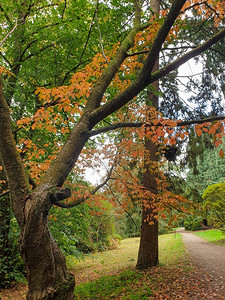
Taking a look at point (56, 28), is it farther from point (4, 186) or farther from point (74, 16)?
point (4, 186)

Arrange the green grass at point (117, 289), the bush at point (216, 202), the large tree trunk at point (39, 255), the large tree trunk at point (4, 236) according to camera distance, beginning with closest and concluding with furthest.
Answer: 1. the large tree trunk at point (39, 255)
2. the green grass at point (117, 289)
3. the large tree trunk at point (4, 236)
4. the bush at point (216, 202)

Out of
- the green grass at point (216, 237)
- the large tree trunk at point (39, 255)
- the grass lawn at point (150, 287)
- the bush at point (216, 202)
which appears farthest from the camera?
the green grass at point (216, 237)

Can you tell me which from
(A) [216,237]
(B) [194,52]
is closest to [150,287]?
(B) [194,52]

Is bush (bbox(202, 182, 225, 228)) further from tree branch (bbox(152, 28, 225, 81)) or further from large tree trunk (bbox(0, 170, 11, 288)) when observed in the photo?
tree branch (bbox(152, 28, 225, 81))

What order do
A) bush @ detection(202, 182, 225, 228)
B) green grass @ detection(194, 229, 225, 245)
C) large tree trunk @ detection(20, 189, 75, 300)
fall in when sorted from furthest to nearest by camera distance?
1. green grass @ detection(194, 229, 225, 245)
2. bush @ detection(202, 182, 225, 228)
3. large tree trunk @ detection(20, 189, 75, 300)

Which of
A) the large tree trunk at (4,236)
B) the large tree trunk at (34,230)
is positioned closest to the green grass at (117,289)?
the large tree trunk at (4,236)

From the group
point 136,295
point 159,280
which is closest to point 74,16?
point 136,295

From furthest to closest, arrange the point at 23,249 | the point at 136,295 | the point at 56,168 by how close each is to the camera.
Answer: the point at 136,295
the point at 56,168
the point at 23,249

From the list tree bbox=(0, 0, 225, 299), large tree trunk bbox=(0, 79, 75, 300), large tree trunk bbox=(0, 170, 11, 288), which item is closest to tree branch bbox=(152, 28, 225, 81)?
tree bbox=(0, 0, 225, 299)

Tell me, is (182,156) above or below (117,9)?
below

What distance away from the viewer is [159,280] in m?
5.67

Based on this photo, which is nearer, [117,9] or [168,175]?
[117,9]

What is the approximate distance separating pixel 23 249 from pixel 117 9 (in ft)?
22.1

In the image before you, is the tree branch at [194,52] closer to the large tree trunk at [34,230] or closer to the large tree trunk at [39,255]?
the large tree trunk at [34,230]
